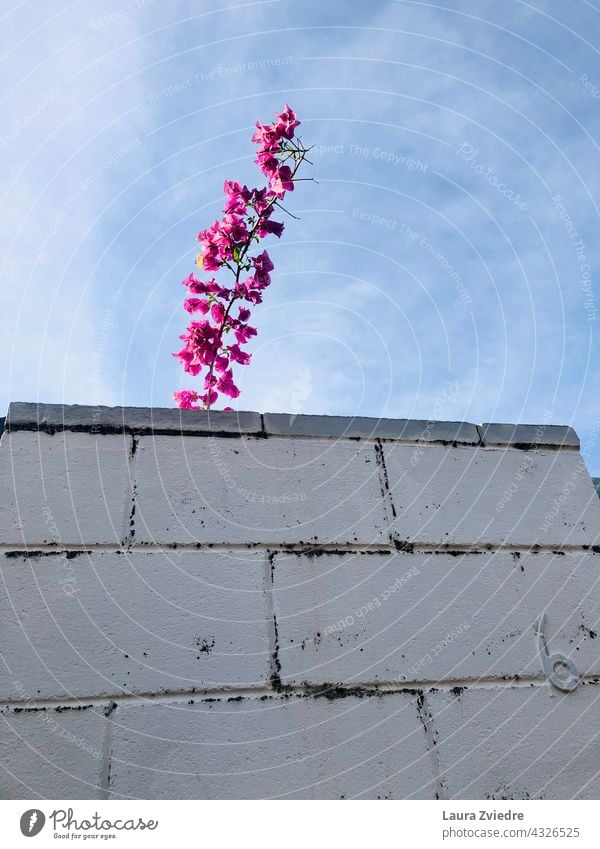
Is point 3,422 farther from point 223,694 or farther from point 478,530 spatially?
point 478,530

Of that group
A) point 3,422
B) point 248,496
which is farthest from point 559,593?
point 3,422

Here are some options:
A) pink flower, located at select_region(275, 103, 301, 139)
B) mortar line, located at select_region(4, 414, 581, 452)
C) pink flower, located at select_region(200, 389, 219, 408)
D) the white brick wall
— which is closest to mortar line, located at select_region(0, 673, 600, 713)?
the white brick wall

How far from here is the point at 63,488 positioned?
172cm

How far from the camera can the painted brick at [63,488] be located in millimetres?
1648

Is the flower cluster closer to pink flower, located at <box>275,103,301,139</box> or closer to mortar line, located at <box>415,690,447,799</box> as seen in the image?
pink flower, located at <box>275,103,301,139</box>

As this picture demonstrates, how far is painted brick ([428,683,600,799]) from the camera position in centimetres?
151

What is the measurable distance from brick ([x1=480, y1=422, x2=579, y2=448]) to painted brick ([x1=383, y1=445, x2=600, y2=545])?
0.13 ft

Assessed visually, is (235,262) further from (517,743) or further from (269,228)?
(517,743)

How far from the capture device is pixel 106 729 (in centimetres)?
142

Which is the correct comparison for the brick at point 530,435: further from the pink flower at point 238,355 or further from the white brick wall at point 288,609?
the pink flower at point 238,355

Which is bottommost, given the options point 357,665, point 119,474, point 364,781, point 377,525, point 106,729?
point 364,781

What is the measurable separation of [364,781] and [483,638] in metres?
0.53

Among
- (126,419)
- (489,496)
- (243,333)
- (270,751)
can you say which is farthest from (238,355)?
(270,751)
